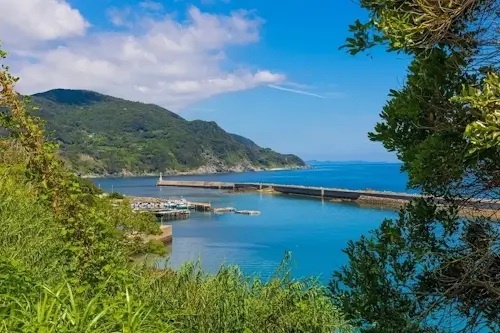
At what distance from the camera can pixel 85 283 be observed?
418 centimetres

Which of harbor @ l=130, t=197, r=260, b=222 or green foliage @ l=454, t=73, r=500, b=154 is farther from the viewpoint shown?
harbor @ l=130, t=197, r=260, b=222

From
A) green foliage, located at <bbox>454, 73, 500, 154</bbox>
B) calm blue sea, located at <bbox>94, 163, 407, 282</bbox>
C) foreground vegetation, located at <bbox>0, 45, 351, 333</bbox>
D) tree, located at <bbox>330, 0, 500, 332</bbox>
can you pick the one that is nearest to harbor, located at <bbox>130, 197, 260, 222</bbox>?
calm blue sea, located at <bbox>94, 163, 407, 282</bbox>

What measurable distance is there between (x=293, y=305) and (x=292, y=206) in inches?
2415

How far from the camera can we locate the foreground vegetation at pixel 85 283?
2637mm

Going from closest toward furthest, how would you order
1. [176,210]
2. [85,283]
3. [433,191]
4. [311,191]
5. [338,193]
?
[433,191] < [85,283] < [176,210] < [338,193] < [311,191]

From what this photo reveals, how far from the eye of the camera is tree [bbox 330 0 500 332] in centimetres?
294

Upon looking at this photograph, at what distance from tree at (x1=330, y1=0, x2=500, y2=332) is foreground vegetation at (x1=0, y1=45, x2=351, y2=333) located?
1.34 m

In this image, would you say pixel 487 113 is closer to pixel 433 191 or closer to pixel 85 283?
pixel 433 191

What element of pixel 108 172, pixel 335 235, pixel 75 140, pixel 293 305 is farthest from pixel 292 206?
pixel 75 140

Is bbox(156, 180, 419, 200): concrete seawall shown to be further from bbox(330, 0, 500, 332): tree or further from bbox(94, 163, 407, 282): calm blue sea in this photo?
bbox(330, 0, 500, 332): tree

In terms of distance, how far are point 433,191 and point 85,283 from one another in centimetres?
314

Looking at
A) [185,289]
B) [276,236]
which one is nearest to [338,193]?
[276,236]

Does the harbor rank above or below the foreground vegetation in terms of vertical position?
below

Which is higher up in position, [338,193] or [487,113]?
[487,113]
